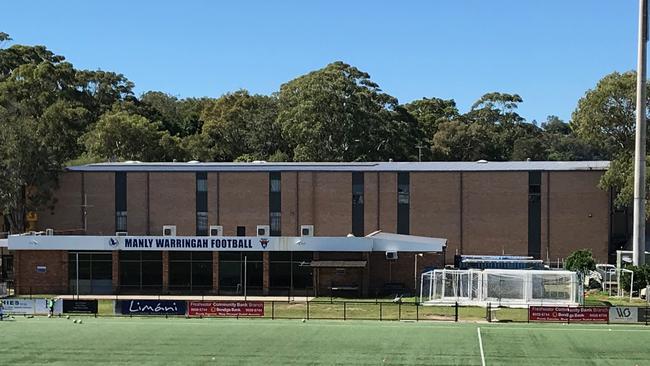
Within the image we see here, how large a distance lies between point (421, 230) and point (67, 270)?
29.7 m

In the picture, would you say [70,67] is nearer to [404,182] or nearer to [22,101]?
[22,101]

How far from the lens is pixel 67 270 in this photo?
2442 inches

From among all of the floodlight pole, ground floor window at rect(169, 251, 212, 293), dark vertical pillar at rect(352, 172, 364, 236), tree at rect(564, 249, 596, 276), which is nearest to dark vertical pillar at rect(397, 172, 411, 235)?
dark vertical pillar at rect(352, 172, 364, 236)

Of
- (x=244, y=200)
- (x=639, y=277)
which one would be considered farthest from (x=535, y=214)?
(x=244, y=200)

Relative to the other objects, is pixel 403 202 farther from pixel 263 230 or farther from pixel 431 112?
pixel 431 112

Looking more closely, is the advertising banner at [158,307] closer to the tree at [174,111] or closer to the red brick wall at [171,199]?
the red brick wall at [171,199]

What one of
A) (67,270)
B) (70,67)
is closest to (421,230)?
(67,270)

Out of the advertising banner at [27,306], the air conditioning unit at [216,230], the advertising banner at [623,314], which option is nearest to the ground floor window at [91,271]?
the air conditioning unit at [216,230]

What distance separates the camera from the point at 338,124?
104 meters

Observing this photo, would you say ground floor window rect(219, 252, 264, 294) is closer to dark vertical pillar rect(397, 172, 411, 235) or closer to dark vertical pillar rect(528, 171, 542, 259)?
dark vertical pillar rect(397, 172, 411, 235)

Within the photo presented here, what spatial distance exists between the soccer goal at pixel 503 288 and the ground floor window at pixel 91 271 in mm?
24945

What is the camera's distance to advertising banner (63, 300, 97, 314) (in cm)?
4688

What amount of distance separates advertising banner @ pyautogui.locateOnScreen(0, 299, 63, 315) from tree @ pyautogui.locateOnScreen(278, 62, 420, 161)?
5839 cm

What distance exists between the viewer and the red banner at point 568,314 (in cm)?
4231
